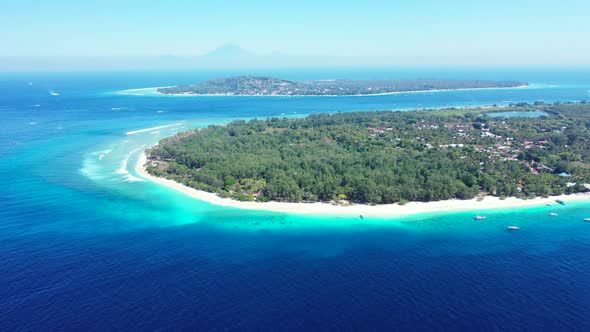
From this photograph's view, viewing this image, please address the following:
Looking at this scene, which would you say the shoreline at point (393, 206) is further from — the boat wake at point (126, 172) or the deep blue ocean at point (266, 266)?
the boat wake at point (126, 172)

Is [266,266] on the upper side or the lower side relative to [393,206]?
lower

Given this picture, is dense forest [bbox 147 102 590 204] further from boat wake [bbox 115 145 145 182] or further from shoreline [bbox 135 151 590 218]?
boat wake [bbox 115 145 145 182]

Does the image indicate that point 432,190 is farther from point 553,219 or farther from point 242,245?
point 242,245

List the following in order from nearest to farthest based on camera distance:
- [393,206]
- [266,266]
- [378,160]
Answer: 1. [266,266]
2. [393,206]
3. [378,160]

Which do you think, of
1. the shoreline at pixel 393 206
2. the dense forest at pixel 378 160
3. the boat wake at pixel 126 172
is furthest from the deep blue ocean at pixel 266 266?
the dense forest at pixel 378 160

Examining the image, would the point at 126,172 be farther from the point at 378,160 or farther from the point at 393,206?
the point at 393,206

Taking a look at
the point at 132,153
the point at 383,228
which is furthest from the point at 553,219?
the point at 132,153

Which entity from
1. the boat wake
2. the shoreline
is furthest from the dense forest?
the boat wake

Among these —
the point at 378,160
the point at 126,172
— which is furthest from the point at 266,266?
the point at 126,172
